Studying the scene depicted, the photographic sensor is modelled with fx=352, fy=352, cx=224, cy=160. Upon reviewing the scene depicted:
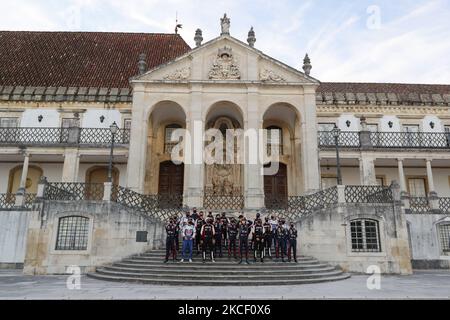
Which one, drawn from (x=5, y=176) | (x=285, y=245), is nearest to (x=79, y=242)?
(x=285, y=245)

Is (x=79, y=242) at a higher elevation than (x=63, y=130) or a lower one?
lower

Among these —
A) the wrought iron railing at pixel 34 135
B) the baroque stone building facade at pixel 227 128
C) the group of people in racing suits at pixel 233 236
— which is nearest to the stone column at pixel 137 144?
the baroque stone building facade at pixel 227 128

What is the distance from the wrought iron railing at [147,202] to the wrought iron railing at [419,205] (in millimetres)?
13974

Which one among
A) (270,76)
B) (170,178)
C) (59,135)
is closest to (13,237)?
(59,135)

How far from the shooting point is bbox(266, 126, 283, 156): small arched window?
23.0 metres

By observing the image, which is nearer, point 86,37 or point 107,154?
point 107,154

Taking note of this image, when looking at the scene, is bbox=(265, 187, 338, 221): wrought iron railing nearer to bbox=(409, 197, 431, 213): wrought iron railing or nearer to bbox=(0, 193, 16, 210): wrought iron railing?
bbox=(409, 197, 431, 213): wrought iron railing

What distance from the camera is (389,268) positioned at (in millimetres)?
15312

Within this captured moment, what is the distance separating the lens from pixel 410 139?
77.5 ft

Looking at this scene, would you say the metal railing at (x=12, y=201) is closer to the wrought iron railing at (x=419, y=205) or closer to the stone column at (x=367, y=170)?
the stone column at (x=367, y=170)

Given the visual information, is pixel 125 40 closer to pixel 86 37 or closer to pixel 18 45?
pixel 86 37

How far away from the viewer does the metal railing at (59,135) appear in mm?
21891

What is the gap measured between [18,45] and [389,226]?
29.7 metres

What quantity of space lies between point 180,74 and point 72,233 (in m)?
10.3
